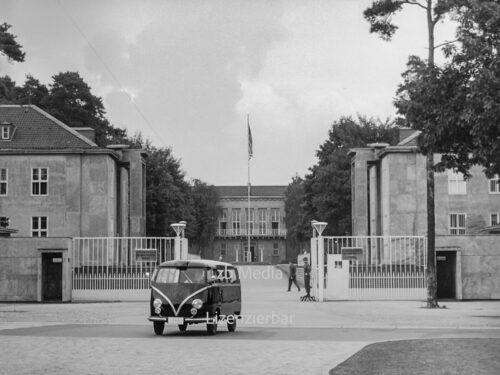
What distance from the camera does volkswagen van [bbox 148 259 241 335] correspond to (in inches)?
854

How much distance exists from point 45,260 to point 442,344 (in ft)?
76.6

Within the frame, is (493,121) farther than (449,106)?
No

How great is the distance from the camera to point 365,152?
2494 inches

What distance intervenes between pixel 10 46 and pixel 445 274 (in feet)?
131

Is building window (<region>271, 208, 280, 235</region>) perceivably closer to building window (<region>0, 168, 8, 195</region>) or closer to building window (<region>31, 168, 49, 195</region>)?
building window (<region>31, 168, 49, 195</region>)

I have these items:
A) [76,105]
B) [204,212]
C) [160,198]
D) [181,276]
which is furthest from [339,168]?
[181,276]

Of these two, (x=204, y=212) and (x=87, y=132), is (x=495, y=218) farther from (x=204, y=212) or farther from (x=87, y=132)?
(x=204, y=212)

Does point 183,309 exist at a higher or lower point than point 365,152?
lower

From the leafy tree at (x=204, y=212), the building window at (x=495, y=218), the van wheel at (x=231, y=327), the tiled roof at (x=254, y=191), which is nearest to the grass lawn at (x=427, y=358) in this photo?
the van wheel at (x=231, y=327)

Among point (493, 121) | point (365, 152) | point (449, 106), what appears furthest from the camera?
point (365, 152)

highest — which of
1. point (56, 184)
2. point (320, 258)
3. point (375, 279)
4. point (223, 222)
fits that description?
point (56, 184)

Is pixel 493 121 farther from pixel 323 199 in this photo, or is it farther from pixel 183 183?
pixel 183 183

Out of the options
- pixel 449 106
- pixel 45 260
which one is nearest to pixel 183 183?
pixel 45 260

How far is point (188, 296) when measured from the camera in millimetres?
21766
